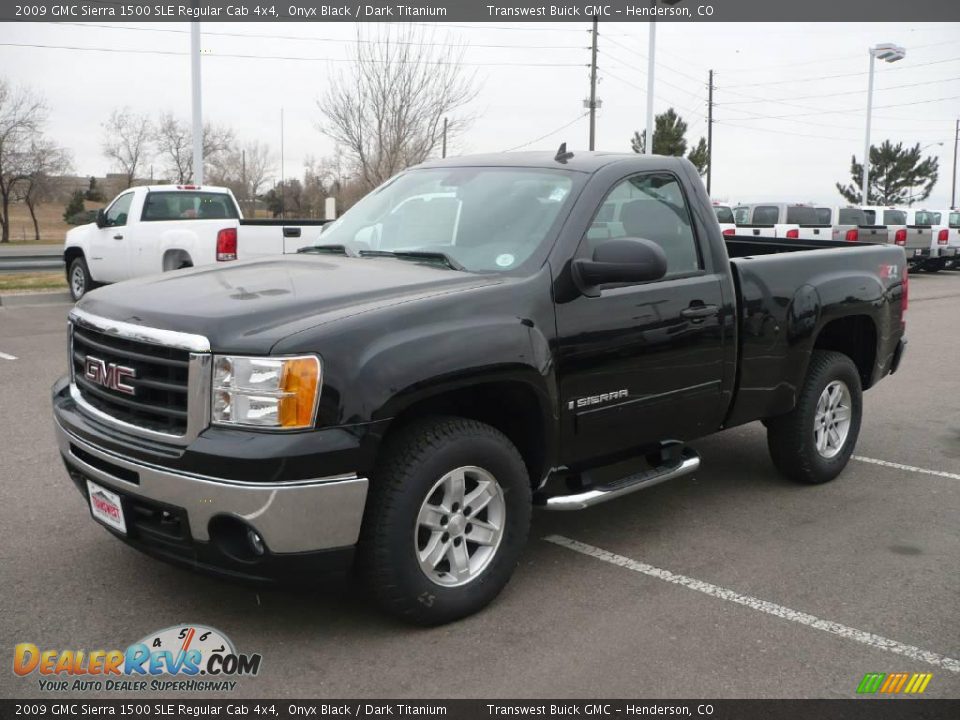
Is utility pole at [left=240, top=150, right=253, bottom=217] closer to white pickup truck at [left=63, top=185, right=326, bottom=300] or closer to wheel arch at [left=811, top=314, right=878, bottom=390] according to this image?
white pickup truck at [left=63, top=185, right=326, bottom=300]

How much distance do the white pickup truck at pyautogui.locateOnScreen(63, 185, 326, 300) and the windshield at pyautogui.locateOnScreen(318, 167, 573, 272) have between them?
7921 millimetres

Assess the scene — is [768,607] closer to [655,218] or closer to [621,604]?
[621,604]

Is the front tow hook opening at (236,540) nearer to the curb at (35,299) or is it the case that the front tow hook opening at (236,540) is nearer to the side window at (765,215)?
the curb at (35,299)

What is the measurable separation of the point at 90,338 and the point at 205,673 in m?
1.42

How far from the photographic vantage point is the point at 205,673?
338 centimetres

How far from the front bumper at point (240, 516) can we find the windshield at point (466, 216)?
4.46ft

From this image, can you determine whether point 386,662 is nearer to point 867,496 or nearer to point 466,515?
point 466,515

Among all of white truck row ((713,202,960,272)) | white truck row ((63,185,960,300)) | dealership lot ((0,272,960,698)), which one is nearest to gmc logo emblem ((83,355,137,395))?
dealership lot ((0,272,960,698))

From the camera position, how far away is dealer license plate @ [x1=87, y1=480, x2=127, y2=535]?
357 centimetres

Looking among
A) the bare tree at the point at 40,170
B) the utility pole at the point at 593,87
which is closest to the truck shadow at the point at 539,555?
the utility pole at the point at 593,87

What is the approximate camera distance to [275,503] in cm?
321

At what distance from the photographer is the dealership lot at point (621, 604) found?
3369 millimetres

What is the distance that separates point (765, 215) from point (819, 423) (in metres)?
22.3

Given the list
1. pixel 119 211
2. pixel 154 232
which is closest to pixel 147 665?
pixel 154 232
